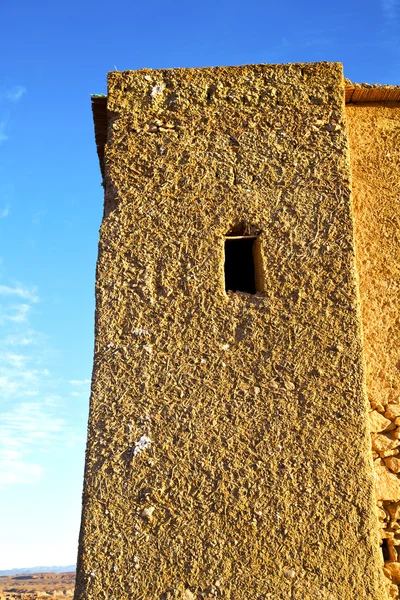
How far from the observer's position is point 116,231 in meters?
5.02

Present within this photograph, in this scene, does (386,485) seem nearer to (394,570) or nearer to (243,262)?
(394,570)

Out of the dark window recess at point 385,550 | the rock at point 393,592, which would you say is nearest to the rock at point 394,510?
the dark window recess at point 385,550

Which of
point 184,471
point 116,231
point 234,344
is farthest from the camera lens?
point 116,231

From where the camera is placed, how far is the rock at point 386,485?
15.5 feet

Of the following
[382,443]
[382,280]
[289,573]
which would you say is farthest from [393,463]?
[382,280]

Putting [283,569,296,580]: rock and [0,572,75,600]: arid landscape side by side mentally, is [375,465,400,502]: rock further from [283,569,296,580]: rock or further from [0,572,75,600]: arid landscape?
[0,572,75,600]: arid landscape

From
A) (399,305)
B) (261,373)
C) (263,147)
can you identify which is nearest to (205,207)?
(263,147)

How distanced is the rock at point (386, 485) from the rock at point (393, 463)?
0.11ft

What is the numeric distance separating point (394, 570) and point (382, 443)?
0.89m

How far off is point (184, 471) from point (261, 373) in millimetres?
874

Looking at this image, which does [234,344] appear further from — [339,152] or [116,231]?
[339,152]

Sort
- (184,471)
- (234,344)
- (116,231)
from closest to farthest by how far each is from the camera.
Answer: (184,471) → (234,344) → (116,231)

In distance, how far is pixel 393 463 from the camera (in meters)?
4.84

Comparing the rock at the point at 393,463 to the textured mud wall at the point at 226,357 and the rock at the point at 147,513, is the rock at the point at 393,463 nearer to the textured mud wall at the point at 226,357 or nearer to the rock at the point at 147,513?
the textured mud wall at the point at 226,357
